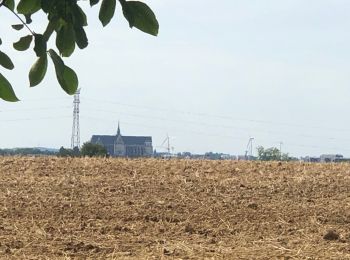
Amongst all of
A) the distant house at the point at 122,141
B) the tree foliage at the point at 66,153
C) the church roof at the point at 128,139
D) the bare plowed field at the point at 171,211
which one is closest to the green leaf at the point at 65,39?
the bare plowed field at the point at 171,211

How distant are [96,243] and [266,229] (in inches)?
71.8

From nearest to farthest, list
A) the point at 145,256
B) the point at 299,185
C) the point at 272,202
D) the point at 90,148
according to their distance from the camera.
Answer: the point at 145,256 → the point at 272,202 → the point at 299,185 → the point at 90,148

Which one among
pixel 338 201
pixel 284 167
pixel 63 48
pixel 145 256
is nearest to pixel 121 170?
pixel 284 167

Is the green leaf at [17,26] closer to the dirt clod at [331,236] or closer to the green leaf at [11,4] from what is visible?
the green leaf at [11,4]

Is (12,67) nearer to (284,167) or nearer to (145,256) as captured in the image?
(145,256)

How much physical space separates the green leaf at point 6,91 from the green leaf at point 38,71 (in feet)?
0.27

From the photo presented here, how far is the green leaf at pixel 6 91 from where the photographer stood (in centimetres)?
185

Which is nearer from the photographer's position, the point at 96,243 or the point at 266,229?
the point at 96,243

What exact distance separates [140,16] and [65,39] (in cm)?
22

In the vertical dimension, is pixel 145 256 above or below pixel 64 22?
below

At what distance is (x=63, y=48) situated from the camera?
193 cm

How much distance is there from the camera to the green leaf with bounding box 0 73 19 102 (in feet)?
6.06

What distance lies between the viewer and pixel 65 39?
1.93 metres

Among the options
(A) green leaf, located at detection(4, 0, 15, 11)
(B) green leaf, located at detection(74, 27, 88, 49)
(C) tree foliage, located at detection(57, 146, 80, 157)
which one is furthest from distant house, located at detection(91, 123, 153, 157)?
(B) green leaf, located at detection(74, 27, 88, 49)
